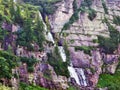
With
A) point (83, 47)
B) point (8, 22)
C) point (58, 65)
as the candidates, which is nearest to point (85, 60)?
point (83, 47)

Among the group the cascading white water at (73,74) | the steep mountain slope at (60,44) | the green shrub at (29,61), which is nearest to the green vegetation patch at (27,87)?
the steep mountain slope at (60,44)

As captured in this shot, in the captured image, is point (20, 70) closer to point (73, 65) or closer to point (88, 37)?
point (73, 65)

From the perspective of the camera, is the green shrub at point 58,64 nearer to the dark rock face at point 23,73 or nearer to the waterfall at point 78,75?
the waterfall at point 78,75

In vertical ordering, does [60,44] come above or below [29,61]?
above

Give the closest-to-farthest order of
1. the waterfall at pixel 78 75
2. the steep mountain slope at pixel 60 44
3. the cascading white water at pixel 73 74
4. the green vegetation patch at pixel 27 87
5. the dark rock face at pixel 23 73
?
the green vegetation patch at pixel 27 87 < the dark rock face at pixel 23 73 < the steep mountain slope at pixel 60 44 < the cascading white water at pixel 73 74 < the waterfall at pixel 78 75

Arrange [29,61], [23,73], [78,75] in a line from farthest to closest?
[78,75], [29,61], [23,73]

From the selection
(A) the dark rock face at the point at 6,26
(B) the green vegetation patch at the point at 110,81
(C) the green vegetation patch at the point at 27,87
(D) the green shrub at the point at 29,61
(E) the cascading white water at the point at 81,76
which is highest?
(A) the dark rock face at the point at 6,26

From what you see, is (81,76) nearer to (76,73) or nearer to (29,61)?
(76,73)

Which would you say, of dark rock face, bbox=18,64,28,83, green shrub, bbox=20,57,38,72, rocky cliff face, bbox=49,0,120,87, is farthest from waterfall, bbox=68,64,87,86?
dark rock face, bbox=18,64,28,83

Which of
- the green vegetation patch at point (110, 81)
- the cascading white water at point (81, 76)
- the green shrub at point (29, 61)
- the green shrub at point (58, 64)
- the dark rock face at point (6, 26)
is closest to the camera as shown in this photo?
the green shrub at point (29, 61)

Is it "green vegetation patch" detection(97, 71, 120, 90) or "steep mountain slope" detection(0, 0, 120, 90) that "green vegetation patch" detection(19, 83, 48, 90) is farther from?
"green vegetation patch" detection(97, 71, 120, 90)

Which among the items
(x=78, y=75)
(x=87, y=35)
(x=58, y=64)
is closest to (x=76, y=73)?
(x=78, y=75)

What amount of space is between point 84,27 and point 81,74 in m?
18.2

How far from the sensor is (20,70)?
9062 centimetres
